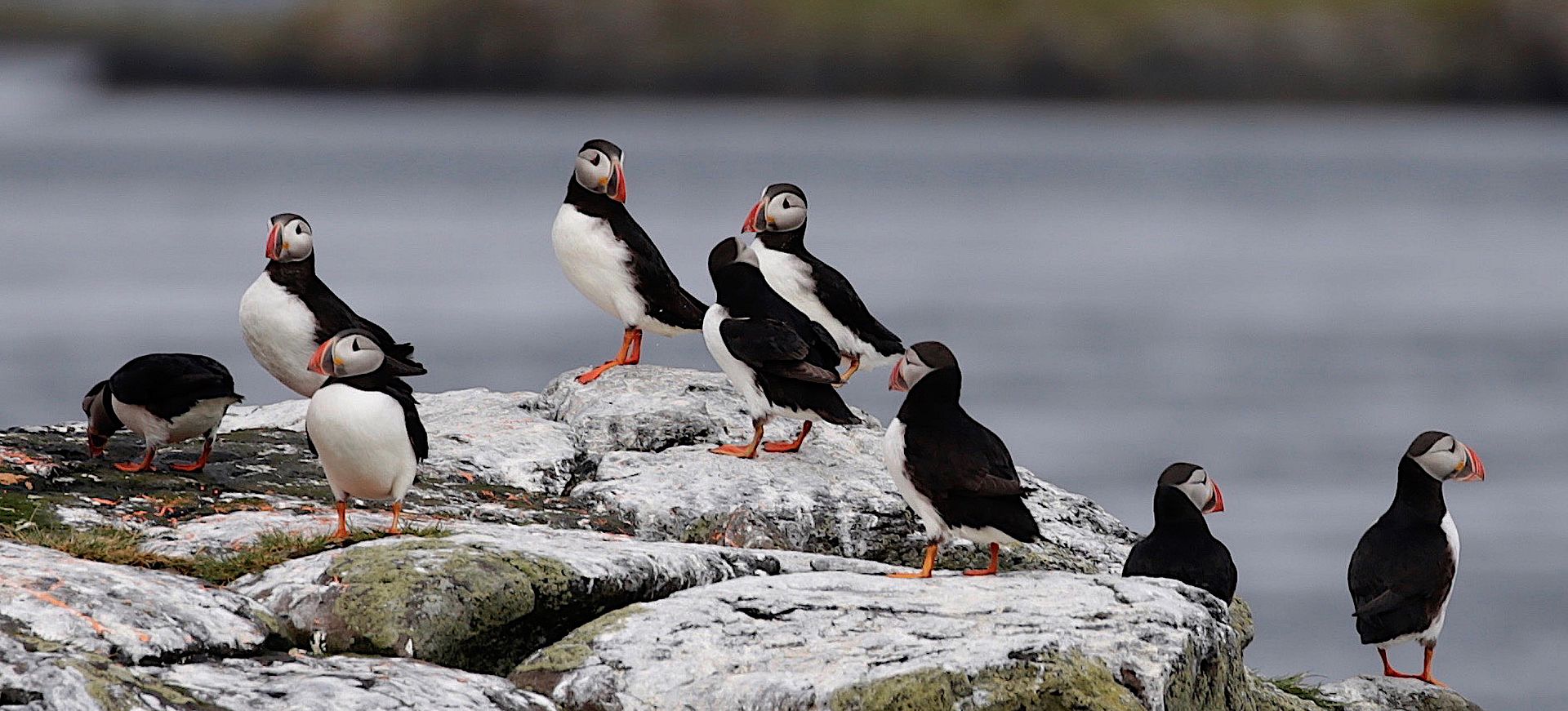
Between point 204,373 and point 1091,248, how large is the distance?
160ft

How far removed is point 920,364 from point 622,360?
134 inches

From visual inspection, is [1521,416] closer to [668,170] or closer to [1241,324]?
[1241,324]

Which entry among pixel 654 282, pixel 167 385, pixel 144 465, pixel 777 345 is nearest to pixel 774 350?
pixel 777 345

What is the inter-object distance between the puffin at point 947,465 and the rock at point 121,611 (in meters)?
2.46

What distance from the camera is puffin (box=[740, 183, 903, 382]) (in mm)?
10492

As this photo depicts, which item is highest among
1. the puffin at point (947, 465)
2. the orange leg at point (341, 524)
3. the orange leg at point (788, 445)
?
the orange leg at point (788, 445)

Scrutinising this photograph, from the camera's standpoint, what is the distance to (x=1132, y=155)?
→ 107 m

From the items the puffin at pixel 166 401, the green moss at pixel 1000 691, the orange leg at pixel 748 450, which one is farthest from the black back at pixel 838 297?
the green moss at pixel 1000 691

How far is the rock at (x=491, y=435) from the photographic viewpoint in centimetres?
903

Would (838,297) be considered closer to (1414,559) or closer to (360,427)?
(1414,559)

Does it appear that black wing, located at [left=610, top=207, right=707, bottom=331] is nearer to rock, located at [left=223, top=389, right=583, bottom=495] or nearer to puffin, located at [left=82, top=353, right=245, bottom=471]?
rock, located at [left=223, top=389, right=583, bottom=495]

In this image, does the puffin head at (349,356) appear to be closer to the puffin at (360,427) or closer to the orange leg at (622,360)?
the puffin at (360,427)

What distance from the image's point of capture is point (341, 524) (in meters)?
7.16

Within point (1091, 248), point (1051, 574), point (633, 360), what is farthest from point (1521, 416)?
point (1091, 248)
